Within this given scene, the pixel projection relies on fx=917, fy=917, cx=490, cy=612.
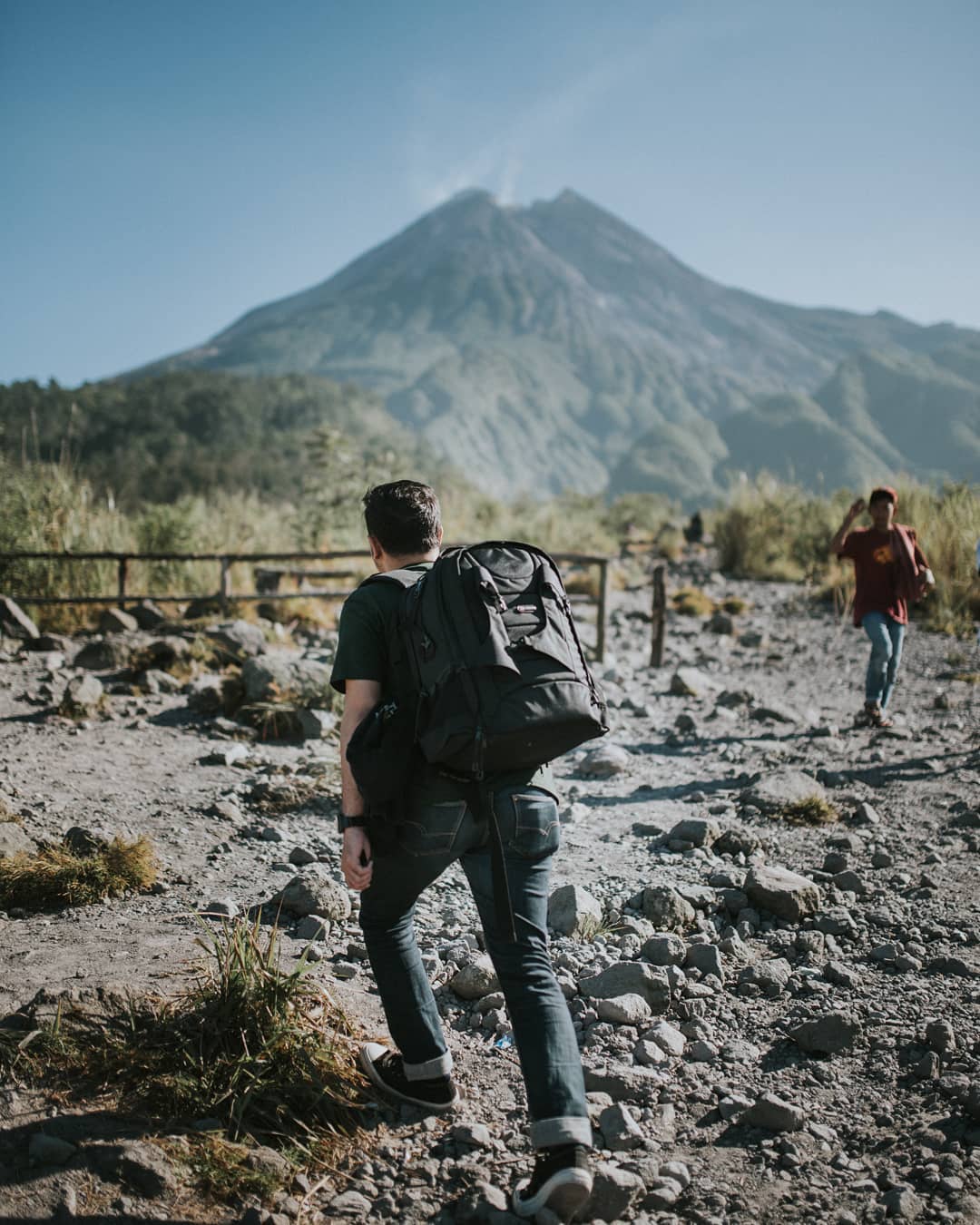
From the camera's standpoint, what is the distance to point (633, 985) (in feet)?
9.77

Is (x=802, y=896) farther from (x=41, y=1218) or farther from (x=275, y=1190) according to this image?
(x=41, y=1218)

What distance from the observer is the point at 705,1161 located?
7.45 feet

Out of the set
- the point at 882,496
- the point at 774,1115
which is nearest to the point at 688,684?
the point at 882,496

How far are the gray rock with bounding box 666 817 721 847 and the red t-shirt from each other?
109 inches

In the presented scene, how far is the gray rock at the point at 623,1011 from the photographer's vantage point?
9.37 ft

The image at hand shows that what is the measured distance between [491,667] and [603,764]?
3.96 metres

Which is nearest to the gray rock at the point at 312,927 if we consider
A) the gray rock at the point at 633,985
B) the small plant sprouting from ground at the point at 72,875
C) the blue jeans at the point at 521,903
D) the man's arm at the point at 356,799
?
the small plant sprouting from ground at the point at 72,875

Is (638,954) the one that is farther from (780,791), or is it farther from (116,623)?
(116,623)

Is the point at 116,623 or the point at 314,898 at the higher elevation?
the point at 116,623

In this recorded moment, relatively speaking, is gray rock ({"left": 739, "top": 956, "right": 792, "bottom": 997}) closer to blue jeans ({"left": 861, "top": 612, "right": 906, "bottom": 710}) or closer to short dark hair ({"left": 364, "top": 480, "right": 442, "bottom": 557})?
short dark hair ({"left": 364, "top": 480, "right": 442, "bottom": 557})

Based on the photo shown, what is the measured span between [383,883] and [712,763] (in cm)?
429

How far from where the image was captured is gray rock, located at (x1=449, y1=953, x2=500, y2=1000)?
9.79ft

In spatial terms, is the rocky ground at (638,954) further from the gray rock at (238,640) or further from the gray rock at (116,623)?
the gray rock at (116,623)

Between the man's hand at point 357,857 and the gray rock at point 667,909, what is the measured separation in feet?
5.93
